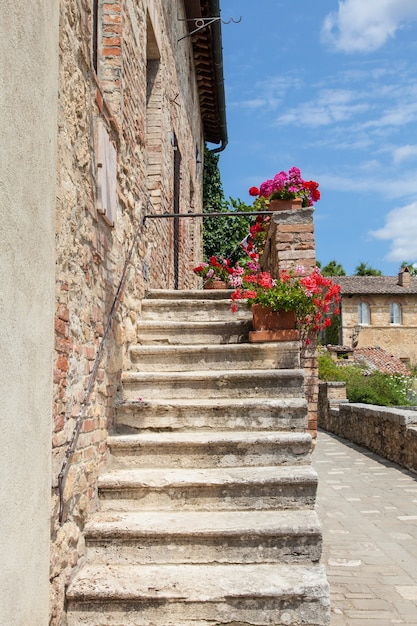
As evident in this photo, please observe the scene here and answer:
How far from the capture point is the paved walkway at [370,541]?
353 cm

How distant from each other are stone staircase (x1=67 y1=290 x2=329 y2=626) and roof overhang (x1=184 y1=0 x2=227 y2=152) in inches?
238

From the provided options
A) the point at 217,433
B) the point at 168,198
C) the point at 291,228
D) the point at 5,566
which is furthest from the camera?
the point at 168,198

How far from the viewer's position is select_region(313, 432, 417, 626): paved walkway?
139 inches

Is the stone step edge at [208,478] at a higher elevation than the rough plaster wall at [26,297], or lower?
lower

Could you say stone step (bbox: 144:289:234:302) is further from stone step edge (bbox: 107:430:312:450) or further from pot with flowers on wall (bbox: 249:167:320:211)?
stone step edge (bbox: 107:430:312:450)

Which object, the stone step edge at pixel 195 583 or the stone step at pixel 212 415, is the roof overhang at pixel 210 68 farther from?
the stone step edge at pixel 195 583

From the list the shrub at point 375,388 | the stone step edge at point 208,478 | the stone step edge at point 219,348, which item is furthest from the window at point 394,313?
the stone step edge at point 208,478

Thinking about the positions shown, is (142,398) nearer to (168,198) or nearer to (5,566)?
(5,566)

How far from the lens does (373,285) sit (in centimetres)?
3525

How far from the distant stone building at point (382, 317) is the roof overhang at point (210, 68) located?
71.5 ft

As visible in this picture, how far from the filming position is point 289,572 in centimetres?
308

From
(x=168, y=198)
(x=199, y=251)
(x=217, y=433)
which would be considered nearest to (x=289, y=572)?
(x=217, y=433)

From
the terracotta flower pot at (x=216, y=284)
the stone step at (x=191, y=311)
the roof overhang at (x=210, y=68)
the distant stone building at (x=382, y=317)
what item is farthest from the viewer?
the distant stone building at (x=382, y=317)

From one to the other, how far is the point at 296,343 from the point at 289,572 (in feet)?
6.22
